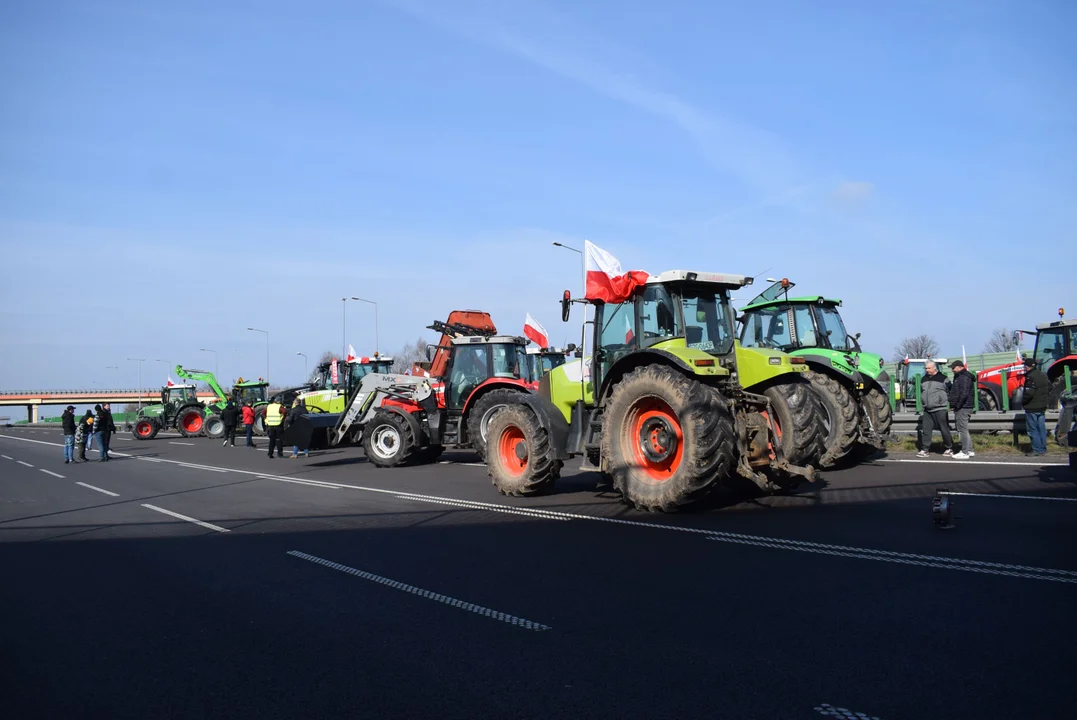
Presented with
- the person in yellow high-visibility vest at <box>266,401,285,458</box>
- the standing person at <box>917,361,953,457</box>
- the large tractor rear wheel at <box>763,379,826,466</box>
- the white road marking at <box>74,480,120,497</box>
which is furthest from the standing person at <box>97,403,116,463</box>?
the standing person at <box>917,361,953,457</box>

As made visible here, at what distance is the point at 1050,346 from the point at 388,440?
14317 millimetres

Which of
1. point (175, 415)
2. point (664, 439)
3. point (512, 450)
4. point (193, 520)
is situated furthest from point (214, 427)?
point (664, 439)

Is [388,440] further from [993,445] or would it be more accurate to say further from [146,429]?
[146,429]

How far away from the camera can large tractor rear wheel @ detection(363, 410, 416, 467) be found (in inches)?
668

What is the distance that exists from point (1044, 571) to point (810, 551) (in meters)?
1.66

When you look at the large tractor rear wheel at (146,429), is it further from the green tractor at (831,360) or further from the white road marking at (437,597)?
the white road marking at (437,597)

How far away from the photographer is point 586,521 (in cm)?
862

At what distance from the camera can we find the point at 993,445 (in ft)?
49.6

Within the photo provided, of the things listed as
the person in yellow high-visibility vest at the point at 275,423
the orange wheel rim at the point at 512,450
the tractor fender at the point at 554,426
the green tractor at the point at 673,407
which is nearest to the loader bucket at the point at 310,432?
the person in yellow high-visibility vest at the point at 275,423

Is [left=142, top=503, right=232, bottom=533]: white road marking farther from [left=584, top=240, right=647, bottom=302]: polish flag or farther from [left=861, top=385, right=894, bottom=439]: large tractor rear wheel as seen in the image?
[left=861, top=385, right=894, bottom=439]: large tractor rear wheel

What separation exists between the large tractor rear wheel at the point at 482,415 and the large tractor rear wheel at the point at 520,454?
3.31 meters

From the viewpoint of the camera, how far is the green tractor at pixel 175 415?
38.5 meters

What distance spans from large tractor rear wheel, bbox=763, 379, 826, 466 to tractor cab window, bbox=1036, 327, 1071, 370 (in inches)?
387

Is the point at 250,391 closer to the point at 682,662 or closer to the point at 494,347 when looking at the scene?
the point at 494,347
